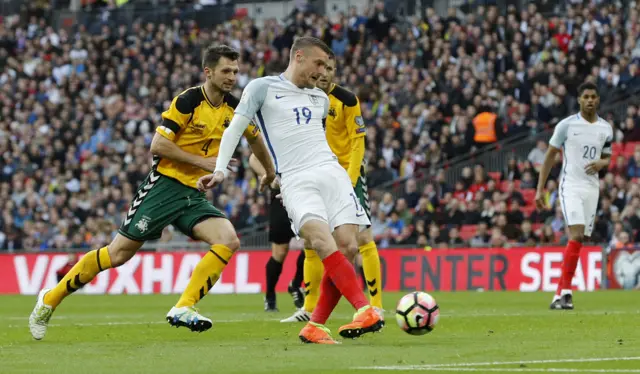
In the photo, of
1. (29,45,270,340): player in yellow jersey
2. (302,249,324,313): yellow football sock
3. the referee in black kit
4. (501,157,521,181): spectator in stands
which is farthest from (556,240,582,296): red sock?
(501,157,521,181): spectator in stands

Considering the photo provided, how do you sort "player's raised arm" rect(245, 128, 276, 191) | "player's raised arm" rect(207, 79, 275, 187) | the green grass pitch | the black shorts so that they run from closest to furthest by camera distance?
the green grass pitch, "player's raised arm" rect(207, 79, 275, 187), "player's raised arm" rect(245, 128, 276, 191), the black shorts

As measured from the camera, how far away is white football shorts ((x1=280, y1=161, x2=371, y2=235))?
9.56 meters

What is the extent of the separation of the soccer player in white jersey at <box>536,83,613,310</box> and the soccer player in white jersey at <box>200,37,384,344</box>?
6298mm

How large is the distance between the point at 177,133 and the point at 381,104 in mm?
20361

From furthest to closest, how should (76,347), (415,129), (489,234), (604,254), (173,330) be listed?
(415,129) < (489,234) < (604,254) < (173,330) < (76,347)

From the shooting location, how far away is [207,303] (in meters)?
19.9

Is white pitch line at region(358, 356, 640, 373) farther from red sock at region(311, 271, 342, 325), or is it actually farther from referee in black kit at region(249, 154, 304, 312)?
referee in black kit at region(249, 154, 304, 312)

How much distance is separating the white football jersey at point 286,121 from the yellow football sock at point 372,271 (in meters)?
2.84

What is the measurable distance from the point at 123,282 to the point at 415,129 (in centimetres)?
744

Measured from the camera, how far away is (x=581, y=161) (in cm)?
1586

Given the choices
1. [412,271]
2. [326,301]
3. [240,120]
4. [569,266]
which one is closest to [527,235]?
[412,271]

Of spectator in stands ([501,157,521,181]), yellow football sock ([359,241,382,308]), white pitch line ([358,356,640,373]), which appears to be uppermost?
white pitch line ([358,356,640,373])

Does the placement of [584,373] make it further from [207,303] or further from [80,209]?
[80,209]

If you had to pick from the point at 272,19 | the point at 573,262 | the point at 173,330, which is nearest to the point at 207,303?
the point at 573,262
